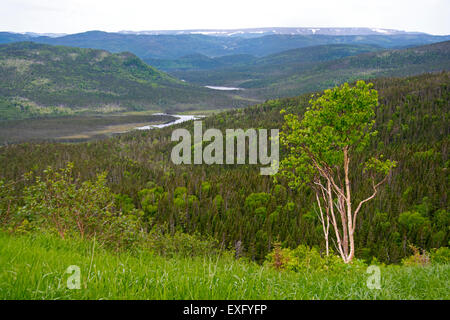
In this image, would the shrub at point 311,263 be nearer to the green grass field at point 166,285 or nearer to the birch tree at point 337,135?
the green grass field at point 166,285

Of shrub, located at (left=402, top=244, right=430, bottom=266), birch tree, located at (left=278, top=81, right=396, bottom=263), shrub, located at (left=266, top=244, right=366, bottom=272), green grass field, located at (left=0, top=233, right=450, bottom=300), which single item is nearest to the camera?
green grass field, located at (left=0, top=233, right=450, bottom=300)

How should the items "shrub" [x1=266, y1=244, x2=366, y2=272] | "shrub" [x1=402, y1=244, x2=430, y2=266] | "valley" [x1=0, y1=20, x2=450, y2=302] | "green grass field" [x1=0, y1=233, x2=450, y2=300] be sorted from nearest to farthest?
"green grass field" [x1=0, y1=233, x2=450, y2=300]
"valley" [x1=0, y1=20, x2=450, y2=302]
"shrub" [x1=266, y1=244, x2=366, y2=272]
"shrub" [x1=402, y1=244, x2=430, y2=266]

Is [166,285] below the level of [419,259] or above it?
above

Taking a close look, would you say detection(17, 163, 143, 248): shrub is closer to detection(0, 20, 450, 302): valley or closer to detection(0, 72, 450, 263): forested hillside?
detection(0, 20, 450, 302): valley

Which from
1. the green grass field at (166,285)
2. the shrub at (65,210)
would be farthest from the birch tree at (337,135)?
the green grass field at (166,285)

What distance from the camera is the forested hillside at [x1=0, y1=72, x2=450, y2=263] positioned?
7825 cm

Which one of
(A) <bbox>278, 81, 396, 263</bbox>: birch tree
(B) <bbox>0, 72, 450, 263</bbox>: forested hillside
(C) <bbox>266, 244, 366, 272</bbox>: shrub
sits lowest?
(B) <bbox>0, 72, 450, 263</bbox>: forested hillside

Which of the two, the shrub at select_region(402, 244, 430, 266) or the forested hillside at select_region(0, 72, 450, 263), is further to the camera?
the forested hillside at select_region(0, 72, 450, 263)

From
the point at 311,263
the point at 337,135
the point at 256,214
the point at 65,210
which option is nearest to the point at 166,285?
the point at 65,210

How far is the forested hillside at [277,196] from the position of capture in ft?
257

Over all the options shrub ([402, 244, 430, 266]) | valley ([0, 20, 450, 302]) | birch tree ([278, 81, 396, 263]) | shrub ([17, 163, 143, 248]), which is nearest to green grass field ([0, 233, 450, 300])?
valley ([0, 20, 450, 302])

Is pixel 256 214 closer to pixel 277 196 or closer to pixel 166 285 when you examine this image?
pixel 277 196

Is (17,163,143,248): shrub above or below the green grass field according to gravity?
below

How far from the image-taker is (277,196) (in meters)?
108
